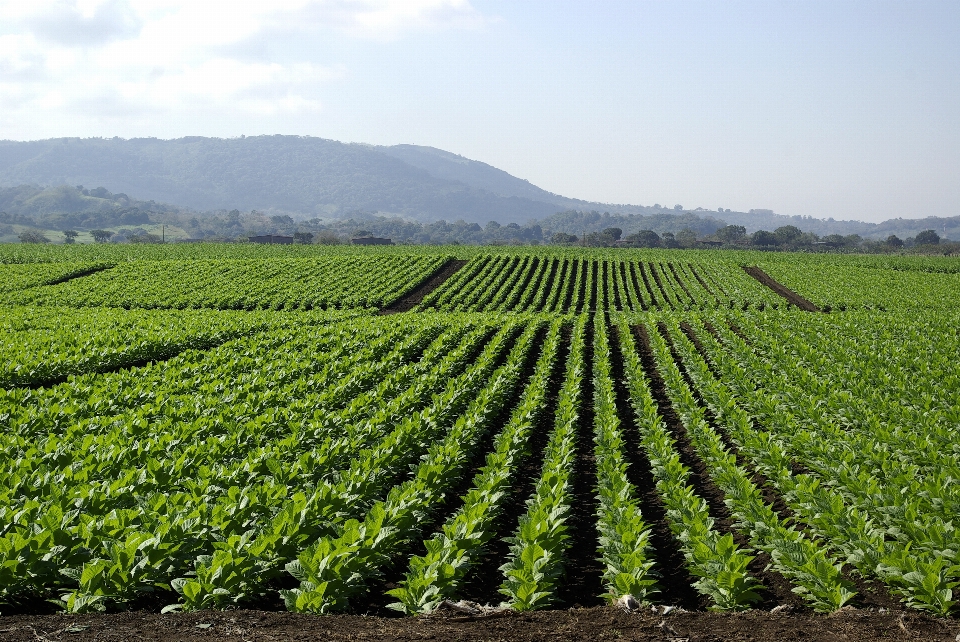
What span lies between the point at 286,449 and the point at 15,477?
3.19 m

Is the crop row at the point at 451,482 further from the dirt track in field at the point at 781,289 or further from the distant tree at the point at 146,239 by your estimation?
the distant tree at the point at 146,239

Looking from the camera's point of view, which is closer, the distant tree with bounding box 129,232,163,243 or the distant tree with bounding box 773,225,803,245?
the distant tree with bounding box 773,225,803,245

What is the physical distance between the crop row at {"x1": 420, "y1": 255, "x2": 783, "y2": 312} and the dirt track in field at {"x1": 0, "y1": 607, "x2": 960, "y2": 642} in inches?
1177

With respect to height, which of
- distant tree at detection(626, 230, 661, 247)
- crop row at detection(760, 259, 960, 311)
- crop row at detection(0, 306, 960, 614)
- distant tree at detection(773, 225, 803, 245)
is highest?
distant tree at detection(773, 225, 803, 245)

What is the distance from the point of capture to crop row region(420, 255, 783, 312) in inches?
1465

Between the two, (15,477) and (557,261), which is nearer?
(15,477)

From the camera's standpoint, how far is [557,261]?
185 ft

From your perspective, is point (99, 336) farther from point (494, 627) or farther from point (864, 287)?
point (864, 287)

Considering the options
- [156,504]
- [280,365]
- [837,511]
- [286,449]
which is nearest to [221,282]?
[280,365]

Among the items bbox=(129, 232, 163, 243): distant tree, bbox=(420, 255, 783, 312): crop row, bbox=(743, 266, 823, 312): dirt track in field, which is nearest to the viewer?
bbox=(743, 266, 823, 312): dirt track in field

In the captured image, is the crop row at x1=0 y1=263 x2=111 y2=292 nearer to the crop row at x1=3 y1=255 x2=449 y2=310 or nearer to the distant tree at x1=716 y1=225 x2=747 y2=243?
the crop row at x1=3 y1=255 x2=449 y2=310

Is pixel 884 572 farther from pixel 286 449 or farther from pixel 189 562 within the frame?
pixel 286 449

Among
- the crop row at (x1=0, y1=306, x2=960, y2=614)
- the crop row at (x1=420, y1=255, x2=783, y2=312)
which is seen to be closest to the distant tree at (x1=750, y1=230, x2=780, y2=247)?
the crop row at (x1=420, y1=255, x2=783, y2=312)

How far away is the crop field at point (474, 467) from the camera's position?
19.1 feet
